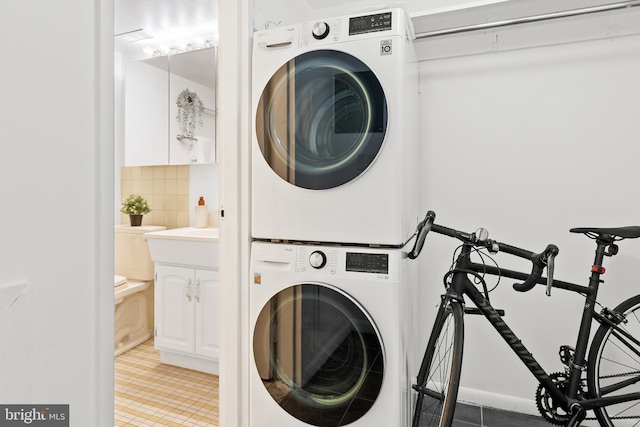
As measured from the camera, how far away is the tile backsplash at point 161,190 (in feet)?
10.1

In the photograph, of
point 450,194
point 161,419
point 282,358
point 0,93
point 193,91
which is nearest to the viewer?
point 0,93

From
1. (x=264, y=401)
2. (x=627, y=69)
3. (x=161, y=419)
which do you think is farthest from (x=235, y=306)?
(x=627, y=69)

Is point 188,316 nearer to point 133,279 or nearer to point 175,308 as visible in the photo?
point 175,308

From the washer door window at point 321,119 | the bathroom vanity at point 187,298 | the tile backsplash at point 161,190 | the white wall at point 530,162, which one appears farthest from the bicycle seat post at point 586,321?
the tile backsplash at point 161,190

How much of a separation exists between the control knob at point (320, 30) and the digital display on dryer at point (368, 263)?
86cm

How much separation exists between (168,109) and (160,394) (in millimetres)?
1957

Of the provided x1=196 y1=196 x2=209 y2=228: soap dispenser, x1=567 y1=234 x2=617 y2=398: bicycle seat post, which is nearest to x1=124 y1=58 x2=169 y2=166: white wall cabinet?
x1=196 y1=196 x2=209 y2=228: soap dispenser

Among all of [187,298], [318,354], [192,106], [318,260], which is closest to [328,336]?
[318,354]

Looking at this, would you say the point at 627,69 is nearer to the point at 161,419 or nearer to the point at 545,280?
the point at 545,280

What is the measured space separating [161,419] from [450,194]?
1.95 m

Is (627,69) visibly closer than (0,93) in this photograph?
No

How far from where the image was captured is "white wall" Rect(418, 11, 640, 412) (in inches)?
71.7

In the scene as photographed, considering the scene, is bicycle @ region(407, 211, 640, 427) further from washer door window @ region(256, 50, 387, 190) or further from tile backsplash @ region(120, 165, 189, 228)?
tile backsplash @ region(120, 165, 189, 228)

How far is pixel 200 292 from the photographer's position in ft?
7.95
